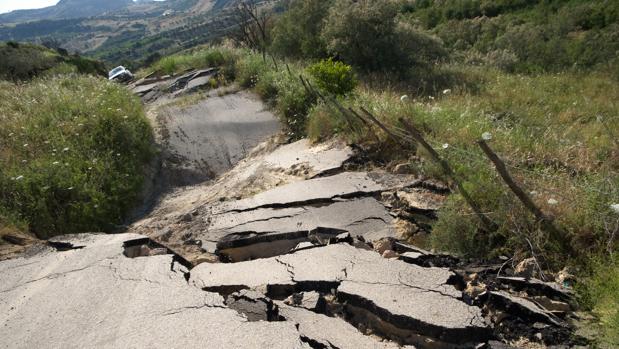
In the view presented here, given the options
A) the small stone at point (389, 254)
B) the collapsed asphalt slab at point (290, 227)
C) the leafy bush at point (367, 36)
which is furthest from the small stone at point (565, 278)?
the leafy bush at point (367, 36)

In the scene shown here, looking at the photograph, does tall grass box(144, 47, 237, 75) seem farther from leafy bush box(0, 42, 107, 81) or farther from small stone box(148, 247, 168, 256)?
small stone box(148, 247, 168, 256)

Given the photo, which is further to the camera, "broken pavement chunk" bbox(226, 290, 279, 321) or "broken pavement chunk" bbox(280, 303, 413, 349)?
"broken pavement chunk" bbox(226, 290, 279, 321)

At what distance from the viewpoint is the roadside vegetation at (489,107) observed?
3.62 m

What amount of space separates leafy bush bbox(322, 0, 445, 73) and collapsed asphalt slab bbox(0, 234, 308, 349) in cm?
1153

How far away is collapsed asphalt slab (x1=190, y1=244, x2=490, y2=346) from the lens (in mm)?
2932

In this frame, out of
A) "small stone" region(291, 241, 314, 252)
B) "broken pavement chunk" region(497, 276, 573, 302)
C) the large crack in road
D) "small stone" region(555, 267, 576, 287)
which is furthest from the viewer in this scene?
"small stone" region(291, 241, 314, 252)

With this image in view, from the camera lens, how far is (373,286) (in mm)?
3393

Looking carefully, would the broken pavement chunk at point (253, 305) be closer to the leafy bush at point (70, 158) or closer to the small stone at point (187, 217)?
the small stone at point (187, 217)

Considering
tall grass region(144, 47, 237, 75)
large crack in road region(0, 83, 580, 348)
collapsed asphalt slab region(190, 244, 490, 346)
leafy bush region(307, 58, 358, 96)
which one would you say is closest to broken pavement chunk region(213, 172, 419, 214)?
large crack in road region(0, 83, 580, 348)

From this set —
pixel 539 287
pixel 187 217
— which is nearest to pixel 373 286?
pixel 539 287

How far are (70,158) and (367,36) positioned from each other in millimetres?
10447

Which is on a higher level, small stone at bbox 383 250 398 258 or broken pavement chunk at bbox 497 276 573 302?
small stone at bbox 383 250 398 258

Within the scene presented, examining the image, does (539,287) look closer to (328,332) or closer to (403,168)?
(328,332)

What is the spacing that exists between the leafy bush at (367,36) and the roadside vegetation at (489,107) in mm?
39
